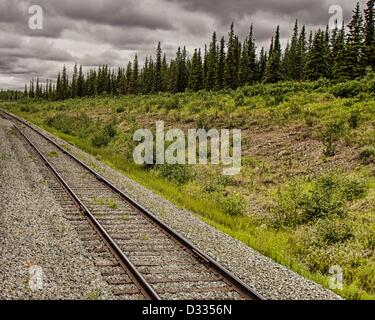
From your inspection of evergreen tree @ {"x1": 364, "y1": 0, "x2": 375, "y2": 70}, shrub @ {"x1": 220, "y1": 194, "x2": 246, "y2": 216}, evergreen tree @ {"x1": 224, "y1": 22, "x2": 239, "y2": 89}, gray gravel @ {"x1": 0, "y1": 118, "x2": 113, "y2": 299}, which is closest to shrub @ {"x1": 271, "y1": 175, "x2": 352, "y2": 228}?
shrub @ {"x1": 220, "y1": 194, "x2": 246, "y2": 216}

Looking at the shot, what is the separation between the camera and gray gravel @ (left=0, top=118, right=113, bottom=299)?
23.2 feet

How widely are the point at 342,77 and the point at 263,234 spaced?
3055 cm

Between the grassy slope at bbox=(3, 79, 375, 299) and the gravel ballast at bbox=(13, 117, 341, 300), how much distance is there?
0.48 metres

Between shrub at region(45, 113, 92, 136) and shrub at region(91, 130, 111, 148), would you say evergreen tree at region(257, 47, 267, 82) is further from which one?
shrub at region(91, 130, 111, 148)

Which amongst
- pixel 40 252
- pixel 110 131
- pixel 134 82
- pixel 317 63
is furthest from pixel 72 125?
pixel 134 82

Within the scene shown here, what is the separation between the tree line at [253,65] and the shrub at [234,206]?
85.7 ft

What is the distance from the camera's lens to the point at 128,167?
2103cm

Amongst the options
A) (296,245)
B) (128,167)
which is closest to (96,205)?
(296,245)

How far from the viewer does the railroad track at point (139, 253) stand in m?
7.30

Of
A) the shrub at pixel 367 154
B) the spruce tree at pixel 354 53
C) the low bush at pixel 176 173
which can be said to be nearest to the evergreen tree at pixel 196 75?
the spruce tree at pixel 354 53

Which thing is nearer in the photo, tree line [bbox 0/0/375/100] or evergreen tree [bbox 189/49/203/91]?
tree line [bbox 0/0/375/100]

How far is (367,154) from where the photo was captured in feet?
49.5

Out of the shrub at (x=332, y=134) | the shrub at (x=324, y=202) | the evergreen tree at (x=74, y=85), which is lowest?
the shrub at (x=324, y=202)

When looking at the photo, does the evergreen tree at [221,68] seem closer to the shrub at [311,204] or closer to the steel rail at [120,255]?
the shrub at [311,204]
